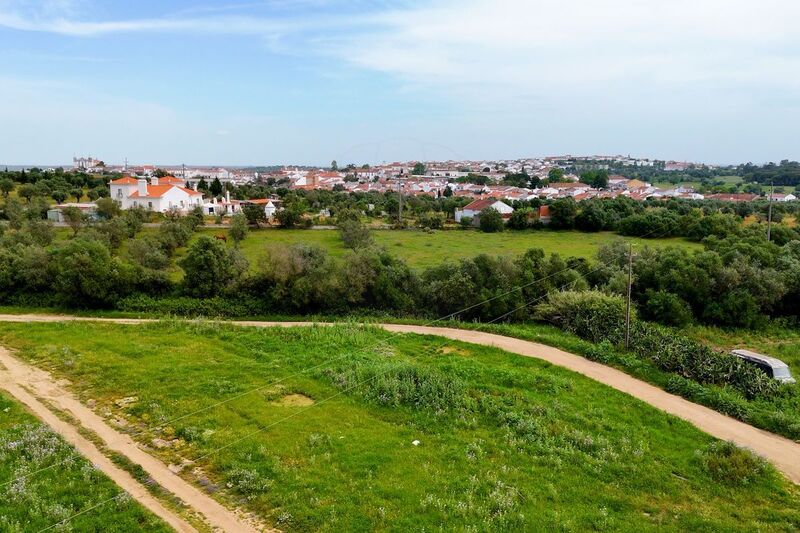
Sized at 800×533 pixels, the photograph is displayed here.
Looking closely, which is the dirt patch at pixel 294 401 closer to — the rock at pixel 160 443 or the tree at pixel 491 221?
the rock at pixel 160 443

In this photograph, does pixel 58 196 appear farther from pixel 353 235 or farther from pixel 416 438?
pixel 416 438

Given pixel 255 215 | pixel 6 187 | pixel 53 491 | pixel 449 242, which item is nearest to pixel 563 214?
pixel 449 242

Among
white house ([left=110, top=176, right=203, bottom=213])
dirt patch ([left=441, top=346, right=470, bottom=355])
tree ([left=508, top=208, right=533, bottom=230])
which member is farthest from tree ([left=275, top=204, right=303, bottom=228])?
Result: dirt patch ([left=441, top=346, right=470, bottom=355])

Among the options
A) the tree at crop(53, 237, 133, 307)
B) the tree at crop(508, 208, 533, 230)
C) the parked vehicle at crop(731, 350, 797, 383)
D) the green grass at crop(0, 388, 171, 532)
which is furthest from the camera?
the tree at crop(508, 208, 533, 230)

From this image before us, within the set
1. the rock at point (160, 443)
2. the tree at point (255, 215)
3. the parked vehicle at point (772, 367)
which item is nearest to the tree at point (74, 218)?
the tree at point (255, 215)

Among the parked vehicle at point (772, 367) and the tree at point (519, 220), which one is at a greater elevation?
the tree at point (519, 220)

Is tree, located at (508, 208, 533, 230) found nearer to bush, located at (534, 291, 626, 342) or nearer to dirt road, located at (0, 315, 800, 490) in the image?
bush, located at (534, 291, 626, 342)
